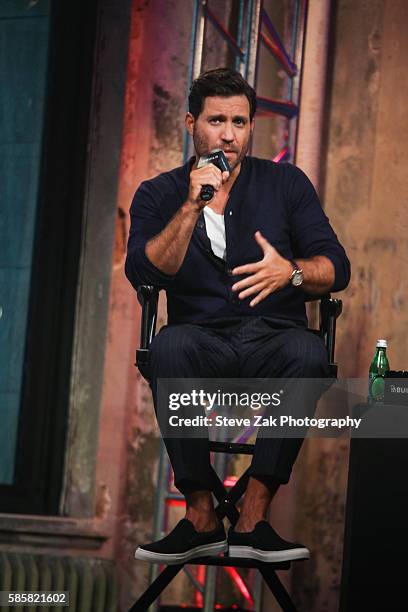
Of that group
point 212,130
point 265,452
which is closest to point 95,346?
point 212,130

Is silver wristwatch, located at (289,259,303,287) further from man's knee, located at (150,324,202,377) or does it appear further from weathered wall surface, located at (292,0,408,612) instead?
weathered wall surface, located at (292,0,408,612)

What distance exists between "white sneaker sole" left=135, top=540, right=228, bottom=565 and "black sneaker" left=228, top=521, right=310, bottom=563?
0.03m

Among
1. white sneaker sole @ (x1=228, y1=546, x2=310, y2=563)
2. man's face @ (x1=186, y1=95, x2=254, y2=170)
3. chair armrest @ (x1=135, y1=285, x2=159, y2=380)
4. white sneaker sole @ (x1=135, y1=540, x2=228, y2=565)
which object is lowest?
white sneaker sole @ (x1=135, y1=540, x2=228, y2=565)

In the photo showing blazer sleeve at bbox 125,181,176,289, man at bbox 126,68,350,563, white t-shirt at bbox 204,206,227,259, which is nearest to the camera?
man at bbox 126,68,350,563

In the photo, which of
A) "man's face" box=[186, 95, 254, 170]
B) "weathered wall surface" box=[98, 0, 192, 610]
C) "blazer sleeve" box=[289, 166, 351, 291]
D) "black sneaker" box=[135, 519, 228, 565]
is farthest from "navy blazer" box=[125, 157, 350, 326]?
"weathered wall surface" box=[98, 0, 192, 610]

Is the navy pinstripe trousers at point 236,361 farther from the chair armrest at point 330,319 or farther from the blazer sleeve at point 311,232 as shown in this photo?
the blazer sleeve at point 311,232

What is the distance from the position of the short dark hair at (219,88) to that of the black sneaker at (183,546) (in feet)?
3.93

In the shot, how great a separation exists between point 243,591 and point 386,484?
152 cm

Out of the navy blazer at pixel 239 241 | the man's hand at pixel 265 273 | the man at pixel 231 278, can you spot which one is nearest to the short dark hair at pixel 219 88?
the man at pixel 231 278

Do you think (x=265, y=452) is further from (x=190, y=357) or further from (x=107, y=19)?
(x=107, y=19)

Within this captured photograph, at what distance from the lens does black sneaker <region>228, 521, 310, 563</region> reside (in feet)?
7.15

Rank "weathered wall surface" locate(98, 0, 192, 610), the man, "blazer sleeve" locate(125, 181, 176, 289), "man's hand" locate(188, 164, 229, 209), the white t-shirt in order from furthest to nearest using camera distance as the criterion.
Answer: "weathered wall surface" locate(98, 0, 192, 610) → the white t-shirt → "blazer sleeve" locate(125, 181, 176, 289) → "man's hand" locate(188, 164, 229, 209) → the man

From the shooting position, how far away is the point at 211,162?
8.04ft

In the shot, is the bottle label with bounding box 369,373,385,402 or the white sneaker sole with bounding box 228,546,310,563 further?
the bottle label with bounding box 369,373,385,402
